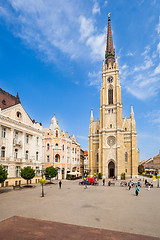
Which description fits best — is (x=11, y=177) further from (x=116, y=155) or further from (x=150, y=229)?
(x=116, y=155)

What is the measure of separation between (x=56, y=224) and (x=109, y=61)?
66027 mm

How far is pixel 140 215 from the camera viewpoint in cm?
1364

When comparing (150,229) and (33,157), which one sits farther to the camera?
(33,157)

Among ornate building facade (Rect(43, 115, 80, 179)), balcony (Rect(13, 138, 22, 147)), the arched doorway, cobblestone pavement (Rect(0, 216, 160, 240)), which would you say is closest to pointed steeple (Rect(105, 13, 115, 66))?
ornate building facade (Rect(43, 115, 80, 179))

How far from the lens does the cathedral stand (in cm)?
5847

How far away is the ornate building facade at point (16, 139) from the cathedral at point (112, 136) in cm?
2569

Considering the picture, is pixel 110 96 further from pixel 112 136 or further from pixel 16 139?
pixel 16 139

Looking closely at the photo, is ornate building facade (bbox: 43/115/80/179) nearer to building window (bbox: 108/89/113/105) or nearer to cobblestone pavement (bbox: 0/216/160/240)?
building window (bbox: 108/89/113/105)

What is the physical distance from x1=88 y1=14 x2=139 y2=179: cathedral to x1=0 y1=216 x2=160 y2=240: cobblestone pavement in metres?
47.8

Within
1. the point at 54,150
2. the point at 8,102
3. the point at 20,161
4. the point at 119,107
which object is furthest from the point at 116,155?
the point at 8,102

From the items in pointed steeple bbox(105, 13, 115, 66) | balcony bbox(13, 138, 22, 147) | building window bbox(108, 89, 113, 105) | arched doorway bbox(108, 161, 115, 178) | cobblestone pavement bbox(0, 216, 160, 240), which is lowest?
arched doorway bbox(108, 161, 115, 178)

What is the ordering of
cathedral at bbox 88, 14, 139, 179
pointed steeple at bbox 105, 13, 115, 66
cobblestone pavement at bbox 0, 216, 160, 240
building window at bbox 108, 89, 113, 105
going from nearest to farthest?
cobblestone pavement at bbox 0, 216, 160, 240 → cathedral at bbox 88, 14, 139, 179 → building window at bbox 108, 89, 113, 105 → pointed steeple at bbox 105, 13, 115, 66

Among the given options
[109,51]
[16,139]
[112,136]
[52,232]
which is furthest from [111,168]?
[52,232]

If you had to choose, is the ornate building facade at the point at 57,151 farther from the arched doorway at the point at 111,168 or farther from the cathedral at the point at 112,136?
the arched doorway at the point at 111,168
